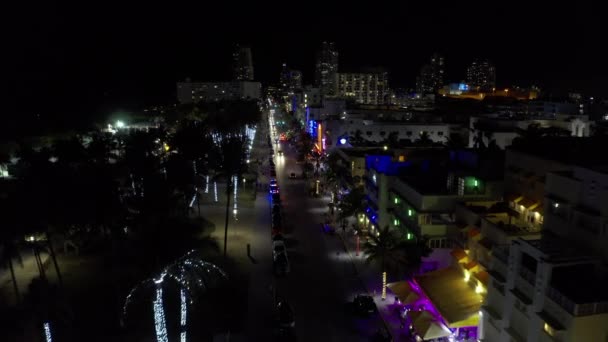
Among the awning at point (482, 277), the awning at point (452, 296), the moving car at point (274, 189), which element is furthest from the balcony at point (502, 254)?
the moving car at point (274, 189)

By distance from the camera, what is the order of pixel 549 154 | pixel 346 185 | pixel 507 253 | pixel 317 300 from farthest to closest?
1. pixel 346 185
2. pixel 317 300
3. pixel 549 154
4. pixel 507 253

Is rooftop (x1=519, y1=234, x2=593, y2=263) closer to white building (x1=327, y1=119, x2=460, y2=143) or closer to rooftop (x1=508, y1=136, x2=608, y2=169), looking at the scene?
rooftop (x1=508, y1=136, x2=608, y2=169)

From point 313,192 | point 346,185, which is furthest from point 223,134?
point 346,185

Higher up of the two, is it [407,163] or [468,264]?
[407,163]

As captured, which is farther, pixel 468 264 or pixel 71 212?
pixel 71 212

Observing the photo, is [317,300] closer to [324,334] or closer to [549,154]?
[324,334]

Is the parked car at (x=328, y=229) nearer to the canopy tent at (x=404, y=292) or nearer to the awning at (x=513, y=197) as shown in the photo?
the canopy tent at (x=404, y=292)
